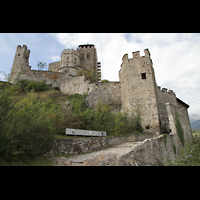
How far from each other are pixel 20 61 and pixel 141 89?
2704 cm

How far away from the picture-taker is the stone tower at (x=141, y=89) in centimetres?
1498

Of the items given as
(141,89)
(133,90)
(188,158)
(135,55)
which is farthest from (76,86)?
(188,158)

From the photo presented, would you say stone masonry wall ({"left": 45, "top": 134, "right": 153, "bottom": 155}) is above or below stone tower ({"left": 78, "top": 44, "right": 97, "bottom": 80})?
below

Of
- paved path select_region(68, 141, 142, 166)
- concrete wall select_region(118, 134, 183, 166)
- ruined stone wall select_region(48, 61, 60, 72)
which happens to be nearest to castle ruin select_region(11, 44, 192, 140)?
concrete wall select_region(118, 134, 183, 166)

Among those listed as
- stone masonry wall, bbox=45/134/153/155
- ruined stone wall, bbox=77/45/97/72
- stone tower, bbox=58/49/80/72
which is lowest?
stone masonry wall, bbox=45/134/153/155

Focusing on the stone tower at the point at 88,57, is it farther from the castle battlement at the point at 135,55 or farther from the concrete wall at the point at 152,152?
the concrete wall at the point at 152,152

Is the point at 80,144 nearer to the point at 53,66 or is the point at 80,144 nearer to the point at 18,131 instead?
the point at 18,131

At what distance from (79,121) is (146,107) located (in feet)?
27.2

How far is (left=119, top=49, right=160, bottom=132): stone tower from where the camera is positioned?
14977mm

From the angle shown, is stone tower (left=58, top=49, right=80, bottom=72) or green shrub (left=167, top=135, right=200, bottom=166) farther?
stone tower (left=58, top=49, right=80, bottom=72)

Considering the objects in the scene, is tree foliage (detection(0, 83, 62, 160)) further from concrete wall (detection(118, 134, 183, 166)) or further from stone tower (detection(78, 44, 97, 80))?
stone tower (detection(78, 44, 97, 80))

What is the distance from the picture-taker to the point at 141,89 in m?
16.2

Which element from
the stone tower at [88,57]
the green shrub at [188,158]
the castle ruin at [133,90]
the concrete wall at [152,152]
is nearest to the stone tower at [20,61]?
the castle ruin at [133,90]

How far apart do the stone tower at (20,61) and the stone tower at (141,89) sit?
22717mm
